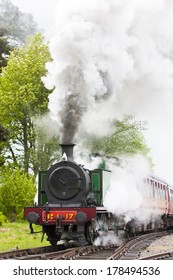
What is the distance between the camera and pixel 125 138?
32.3 m

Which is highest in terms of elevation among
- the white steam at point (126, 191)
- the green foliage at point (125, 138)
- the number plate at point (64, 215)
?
the green foliage at point (125, 138)

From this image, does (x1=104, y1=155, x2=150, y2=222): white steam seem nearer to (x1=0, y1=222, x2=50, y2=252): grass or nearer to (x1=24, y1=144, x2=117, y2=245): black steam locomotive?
(x1=24, y1=144, x2=117, y2=245): black steam locomotive

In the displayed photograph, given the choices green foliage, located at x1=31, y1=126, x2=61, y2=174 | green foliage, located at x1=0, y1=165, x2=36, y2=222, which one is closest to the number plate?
green foliage, located at x1=0, y1=165, x2=36, y2=222

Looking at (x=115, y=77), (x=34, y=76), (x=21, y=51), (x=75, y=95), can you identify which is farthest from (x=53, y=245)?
(x=21, y=51)

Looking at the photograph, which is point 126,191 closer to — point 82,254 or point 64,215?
point 64,215

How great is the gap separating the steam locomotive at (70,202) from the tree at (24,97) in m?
14.8

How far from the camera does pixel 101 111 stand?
18422 mm

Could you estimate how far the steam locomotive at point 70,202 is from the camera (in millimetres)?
14367

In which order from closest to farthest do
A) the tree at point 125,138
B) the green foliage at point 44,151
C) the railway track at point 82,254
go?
the railway track at point 82,254 < the green foliage at point 44,151 < the tree at point 125,138

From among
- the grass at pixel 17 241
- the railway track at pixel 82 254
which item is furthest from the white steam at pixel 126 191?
the grass at pixel 17 241

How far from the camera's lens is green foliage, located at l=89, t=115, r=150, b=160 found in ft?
103

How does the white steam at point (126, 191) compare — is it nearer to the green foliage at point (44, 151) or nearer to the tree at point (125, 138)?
the green foliage at point (44, 151)

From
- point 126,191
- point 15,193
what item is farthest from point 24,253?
point 15,193

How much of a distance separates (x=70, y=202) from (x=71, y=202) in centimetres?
3
